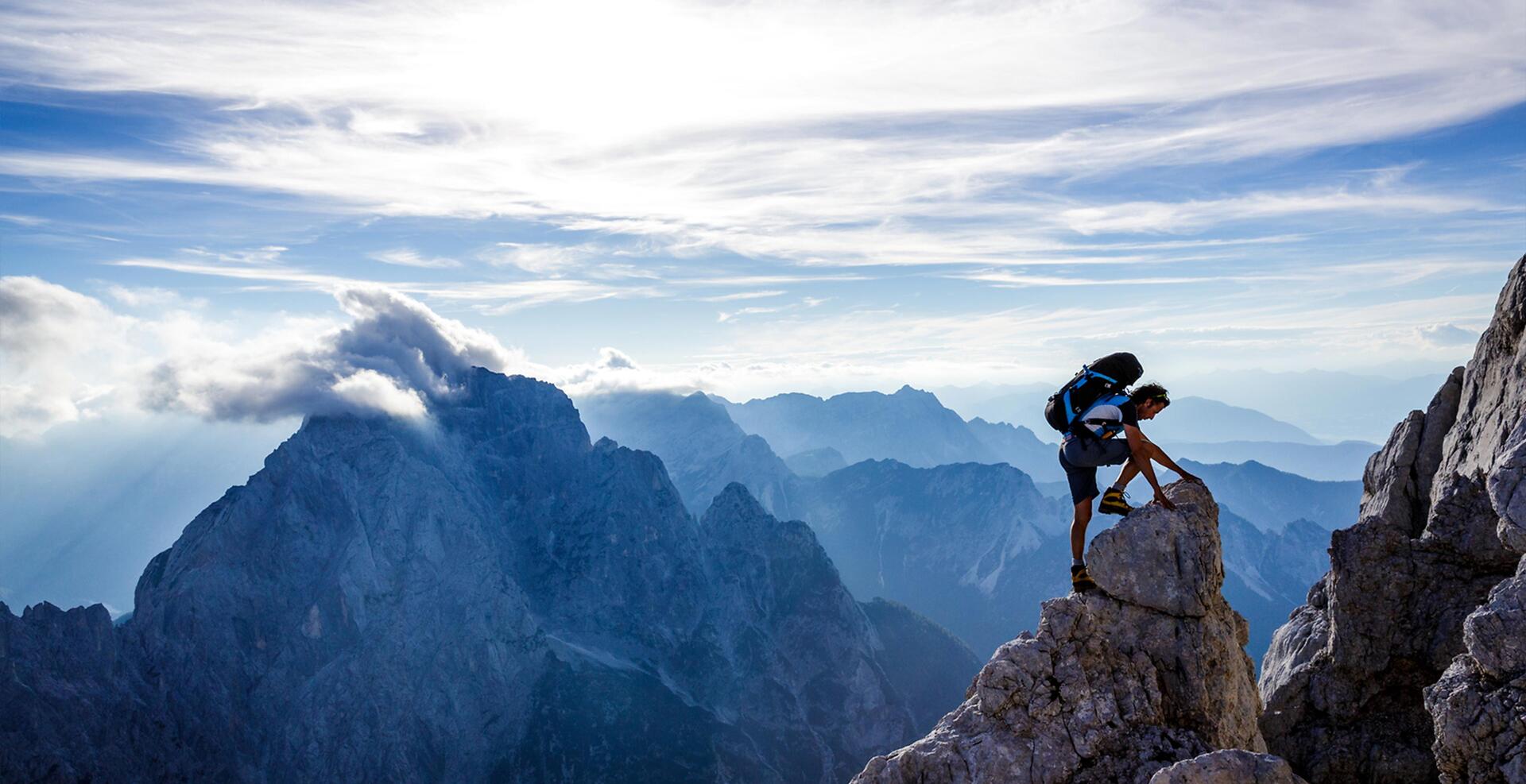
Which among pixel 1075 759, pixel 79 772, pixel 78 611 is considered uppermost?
pixel 1075 759

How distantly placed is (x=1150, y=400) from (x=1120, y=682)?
281 inches

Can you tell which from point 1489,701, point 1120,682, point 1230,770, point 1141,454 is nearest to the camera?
point 1230,770

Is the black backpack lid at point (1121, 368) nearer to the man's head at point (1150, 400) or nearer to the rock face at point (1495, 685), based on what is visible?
the man's head at point (1150, 400)

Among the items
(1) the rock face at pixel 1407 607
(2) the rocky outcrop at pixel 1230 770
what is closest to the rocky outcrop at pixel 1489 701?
(2) the rocky outcrop at pixel 1230 770

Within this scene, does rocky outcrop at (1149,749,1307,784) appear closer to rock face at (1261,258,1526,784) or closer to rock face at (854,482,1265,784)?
rock face at (854,482,1265,784)

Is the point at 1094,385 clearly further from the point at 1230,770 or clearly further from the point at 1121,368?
the point at 1230,770

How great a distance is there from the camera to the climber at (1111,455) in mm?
21453

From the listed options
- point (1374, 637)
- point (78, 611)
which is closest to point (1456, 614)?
point (1374, 637)

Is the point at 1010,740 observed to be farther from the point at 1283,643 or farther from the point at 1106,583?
the point at 1283,643

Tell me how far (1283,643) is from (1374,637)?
7902mm

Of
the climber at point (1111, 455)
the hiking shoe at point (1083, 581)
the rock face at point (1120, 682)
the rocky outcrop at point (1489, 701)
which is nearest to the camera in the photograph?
the rocky outcrop at point (1489, 701)

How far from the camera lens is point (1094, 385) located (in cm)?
2258

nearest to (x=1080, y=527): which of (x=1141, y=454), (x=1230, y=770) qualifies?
(x=1141, y=454)

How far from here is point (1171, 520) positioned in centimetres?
2175
